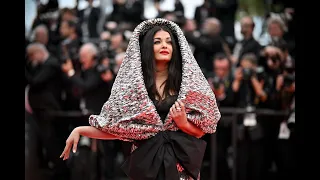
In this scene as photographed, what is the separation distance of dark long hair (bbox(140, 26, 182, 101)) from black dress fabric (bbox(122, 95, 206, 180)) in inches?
4.1

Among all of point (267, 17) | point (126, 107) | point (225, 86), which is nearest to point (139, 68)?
point (126, 107)

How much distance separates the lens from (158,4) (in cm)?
689

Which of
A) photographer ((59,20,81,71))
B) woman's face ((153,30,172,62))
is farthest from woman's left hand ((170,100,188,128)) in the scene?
photographer ((59,20,81,71))

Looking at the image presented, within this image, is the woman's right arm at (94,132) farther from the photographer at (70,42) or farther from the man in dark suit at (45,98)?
the photographer at (70,42)

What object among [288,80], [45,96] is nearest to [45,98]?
[45,96]

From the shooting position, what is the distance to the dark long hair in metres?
3.45

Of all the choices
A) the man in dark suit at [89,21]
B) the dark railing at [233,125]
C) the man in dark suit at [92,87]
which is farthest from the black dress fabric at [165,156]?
the man in dark suit at [89,21]

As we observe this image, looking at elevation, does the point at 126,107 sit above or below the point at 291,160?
above

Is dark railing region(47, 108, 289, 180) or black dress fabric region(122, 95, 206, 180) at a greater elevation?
black dress fabric region(122, 95, 206, 180)

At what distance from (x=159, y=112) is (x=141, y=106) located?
0.13 metres

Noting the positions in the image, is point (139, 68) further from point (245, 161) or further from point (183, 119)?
point (245, 161)

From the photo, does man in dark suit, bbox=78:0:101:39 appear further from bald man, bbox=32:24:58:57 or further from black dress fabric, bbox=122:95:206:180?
black dress fabric, bbox=122:95:206:180

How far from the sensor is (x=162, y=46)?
11.4 ft
